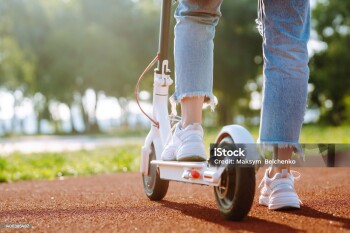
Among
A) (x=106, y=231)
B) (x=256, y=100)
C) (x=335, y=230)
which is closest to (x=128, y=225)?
(x=106, y=231)

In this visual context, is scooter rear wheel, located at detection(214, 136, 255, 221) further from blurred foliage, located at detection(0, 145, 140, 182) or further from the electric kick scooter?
blurred foliage, located at detection(0, 145, 140, 182)

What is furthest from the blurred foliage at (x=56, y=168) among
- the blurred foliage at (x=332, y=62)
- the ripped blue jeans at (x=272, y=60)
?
the blurred foliage at (x=332, y=62)

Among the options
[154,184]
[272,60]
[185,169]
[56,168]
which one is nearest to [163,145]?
[154,184]

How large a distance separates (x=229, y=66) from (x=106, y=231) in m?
27.6

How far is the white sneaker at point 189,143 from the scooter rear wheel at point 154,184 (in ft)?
1.59

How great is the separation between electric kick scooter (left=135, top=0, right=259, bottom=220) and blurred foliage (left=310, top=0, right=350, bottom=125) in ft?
99.6

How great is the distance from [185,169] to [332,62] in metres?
32.5

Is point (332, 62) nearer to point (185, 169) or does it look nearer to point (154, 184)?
point (154, 184)

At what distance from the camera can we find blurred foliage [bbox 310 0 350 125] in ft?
107

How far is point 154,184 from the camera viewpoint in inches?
116

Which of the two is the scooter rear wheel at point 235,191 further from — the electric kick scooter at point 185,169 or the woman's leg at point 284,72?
the woman's leg at point 284,72

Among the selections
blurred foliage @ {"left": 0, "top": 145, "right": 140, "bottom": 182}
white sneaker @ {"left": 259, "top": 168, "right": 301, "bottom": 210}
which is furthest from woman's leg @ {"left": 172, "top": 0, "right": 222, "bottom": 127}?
blurred foliage @ {"left": 0, "top": 145, "right": 140, "bottom": 182}

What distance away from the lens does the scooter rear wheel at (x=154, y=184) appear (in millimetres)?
2912

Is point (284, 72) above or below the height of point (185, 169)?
above
